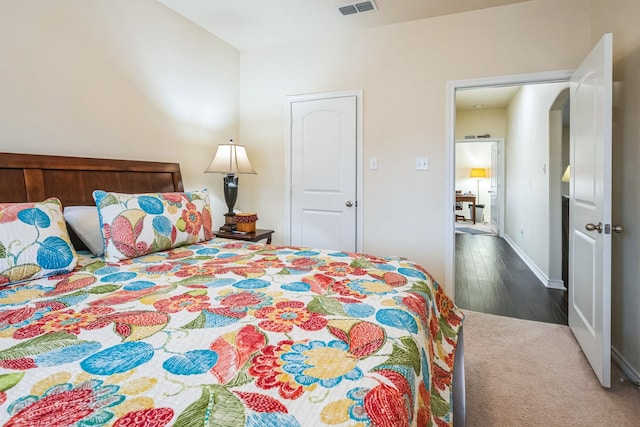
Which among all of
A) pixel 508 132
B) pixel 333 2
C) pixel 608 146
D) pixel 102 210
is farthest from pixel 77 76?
pixel 508 132

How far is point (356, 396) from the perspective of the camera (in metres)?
0.68

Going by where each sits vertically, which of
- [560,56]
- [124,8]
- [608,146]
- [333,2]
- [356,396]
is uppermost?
[333,2]

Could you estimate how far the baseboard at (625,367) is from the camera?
192 cm

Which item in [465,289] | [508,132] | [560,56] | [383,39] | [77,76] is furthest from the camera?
[508,132]

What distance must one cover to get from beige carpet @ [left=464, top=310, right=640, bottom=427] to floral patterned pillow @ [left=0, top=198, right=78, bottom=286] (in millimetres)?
2005

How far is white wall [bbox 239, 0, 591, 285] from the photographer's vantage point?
106 inches

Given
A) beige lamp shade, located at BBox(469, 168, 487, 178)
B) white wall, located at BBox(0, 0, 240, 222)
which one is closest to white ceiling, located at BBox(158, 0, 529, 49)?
white wall, located at BBox(0, 0, 240, 222)

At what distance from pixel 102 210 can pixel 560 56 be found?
3.29m

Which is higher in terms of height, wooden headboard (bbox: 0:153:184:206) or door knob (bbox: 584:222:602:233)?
wooden headboard (bbox: 0:153:184:206)

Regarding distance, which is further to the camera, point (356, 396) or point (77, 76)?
point (77, 76)

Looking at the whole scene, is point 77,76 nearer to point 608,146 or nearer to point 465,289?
point 608,146

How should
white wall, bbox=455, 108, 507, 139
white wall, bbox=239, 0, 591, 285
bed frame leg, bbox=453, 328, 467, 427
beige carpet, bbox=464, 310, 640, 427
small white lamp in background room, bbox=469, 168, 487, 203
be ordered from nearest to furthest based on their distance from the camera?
1. bed frame leg, bbox=453, 328, 467, 427
2. beige carpet, bbox=464, 310, 640, 427
3. white wall, bbox=239, 0, 591, 285
4. white wall, bbox=455, 108, 507, 139
5. small white lamp in background room, bbox=469, 168, 487, 203

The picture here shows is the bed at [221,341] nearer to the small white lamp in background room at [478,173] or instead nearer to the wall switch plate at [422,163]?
the wall switch plate at [422,163]

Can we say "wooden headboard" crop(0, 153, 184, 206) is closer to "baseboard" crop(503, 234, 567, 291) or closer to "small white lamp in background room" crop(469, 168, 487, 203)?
"baseboard" crop(503, 234, 567, 291)
